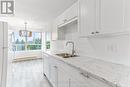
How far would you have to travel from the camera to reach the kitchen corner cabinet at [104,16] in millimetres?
1486

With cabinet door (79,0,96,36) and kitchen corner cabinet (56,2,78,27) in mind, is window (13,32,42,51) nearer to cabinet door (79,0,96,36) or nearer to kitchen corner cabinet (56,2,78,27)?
kitchen corner cabinet (56,2,78,27)

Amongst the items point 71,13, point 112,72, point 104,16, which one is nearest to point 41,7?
point 71,13

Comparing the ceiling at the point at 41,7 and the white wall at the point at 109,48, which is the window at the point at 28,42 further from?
the white wall at the point at 109,48

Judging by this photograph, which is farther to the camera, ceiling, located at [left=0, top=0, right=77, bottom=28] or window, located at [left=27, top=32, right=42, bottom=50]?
window, located at [left=27, top=32, right=42, bottom=50]

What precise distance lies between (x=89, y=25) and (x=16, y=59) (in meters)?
6.98

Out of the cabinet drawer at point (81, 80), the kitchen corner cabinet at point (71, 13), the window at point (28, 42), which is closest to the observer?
the cabinet drawer at point (81, 80)

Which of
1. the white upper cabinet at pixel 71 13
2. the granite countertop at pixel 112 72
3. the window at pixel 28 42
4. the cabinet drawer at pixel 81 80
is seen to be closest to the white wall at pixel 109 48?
the granite countertop at pixel 112 72

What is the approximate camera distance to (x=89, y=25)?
85.2 inches

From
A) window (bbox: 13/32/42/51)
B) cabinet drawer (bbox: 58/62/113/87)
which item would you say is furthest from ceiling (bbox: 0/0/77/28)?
window (bbox: 13/32/42/51)

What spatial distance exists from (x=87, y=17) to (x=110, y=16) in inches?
24.3

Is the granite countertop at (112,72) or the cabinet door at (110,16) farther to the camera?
the cabinet door at (110,16)

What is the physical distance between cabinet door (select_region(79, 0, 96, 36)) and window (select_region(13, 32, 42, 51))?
7.00 metres

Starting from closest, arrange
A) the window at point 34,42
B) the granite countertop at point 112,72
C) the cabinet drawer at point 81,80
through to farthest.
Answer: the granite countertop at point 112,72, the cabinet drawer at point 81,80, the window at point 34,42

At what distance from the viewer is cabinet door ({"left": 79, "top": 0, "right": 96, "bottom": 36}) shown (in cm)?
204
